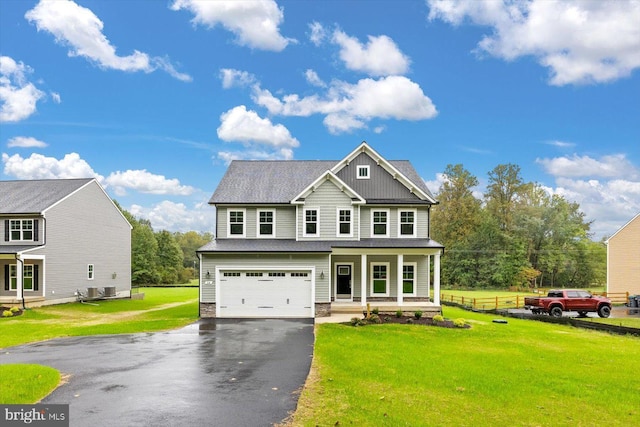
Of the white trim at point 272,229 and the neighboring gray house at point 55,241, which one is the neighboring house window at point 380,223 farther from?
the neighboring gray house at point 55,241

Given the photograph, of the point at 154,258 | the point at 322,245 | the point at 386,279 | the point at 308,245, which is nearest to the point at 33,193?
the point at 308,245

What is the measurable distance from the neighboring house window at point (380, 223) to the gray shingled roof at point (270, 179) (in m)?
2.95

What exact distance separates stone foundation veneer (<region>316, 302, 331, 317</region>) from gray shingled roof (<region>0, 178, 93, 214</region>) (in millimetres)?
19290

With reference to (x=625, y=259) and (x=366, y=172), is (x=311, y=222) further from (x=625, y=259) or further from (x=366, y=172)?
(x=625, y=259)

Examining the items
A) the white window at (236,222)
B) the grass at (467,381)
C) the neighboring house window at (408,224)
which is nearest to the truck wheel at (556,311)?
the grass at (467,381)

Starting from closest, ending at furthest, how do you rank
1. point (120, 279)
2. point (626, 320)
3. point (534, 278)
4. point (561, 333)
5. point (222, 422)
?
1. point (222, 422)
2. point (561, 333)
3. point (626, 320)
4. point (120, 279)
5. point (534, 278)

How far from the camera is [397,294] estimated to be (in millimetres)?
26359

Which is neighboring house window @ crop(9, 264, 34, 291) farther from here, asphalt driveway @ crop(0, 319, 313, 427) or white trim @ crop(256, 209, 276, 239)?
white trim @ crop(256, 209, 276, 239)

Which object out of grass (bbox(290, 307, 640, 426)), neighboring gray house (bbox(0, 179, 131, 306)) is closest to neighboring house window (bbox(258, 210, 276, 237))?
grass (bbox(290, 307, 640, 426))

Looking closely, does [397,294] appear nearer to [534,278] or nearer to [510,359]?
[510,359]

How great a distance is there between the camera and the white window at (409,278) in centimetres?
2644

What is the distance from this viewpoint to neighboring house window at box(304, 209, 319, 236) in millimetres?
25750

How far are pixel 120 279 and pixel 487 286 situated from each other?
4933 cm

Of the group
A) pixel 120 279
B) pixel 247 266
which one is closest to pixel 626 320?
pixel 247 266
